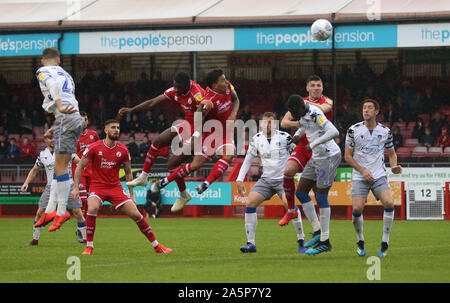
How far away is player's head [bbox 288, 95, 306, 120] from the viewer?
491 inches

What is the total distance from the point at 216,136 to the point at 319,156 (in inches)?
66.8

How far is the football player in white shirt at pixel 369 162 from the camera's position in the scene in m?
12.9

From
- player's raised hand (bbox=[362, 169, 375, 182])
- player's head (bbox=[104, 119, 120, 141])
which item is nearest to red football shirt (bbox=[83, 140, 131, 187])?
player's head (bbox=[104, 119, 120, 141])

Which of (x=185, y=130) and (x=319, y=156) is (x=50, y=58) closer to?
(x=185, y=130)

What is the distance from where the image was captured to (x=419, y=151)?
26766mm

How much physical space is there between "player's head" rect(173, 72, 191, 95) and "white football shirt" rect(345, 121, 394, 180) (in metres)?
2.68

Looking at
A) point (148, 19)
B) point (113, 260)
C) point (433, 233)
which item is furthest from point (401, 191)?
point (113, 260)

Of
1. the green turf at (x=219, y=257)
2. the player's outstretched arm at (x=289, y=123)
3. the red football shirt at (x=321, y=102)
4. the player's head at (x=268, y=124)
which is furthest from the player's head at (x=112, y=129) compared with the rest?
the red football shirt at (x=321, y=102)

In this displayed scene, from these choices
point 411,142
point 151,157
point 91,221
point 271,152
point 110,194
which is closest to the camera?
point 151,157

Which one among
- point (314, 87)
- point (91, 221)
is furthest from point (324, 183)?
point (91, 221)

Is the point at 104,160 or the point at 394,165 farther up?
the point at 104,160

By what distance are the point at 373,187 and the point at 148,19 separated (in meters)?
16.5

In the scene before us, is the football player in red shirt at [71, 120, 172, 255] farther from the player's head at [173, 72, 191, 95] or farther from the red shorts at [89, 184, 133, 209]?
the player's head at [173, 72, 191, 95]
